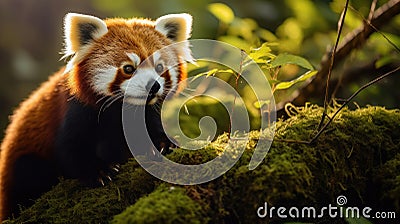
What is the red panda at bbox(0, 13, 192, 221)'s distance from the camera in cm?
230

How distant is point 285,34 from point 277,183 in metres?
2.18

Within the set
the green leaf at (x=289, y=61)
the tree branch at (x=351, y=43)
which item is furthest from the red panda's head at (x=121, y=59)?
the tree branch at (x=351, y=43)

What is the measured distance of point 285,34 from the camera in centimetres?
379

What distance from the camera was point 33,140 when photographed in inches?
102

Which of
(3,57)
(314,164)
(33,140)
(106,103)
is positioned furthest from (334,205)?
(3,57)

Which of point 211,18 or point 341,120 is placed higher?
point 211,18

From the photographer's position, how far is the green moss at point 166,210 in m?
1.68

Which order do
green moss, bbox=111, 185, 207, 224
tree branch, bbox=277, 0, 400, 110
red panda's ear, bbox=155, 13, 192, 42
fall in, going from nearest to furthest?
green moss, bbox=111, 185, 207, 224 < red panda's ear, bbox=155, 13, 192, 42 < tree branch, bbox=277, 0, 400, 110

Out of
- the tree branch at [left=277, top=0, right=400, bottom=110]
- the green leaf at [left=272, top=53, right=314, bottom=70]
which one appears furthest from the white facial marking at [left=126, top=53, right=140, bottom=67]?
the tree branch at [left=277, top=0, right=400, bottom=110]

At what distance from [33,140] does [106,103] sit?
19.1 inches

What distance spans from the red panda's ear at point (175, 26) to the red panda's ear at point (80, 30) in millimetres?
273

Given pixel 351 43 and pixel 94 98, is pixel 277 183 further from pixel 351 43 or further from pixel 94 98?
pixel 351 43

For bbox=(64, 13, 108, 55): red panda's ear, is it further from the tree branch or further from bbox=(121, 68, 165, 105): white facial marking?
the tree branch

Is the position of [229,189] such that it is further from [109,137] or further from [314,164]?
[109,137]
